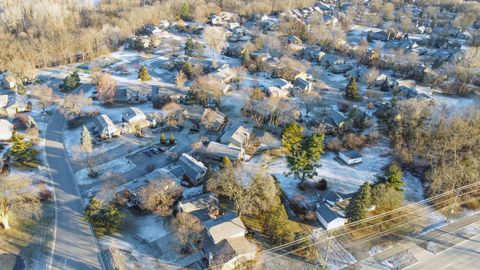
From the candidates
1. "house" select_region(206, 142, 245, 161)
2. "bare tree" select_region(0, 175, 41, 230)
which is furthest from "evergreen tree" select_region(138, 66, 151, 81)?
"bare tree" select_region(0, 175, 41, 230)

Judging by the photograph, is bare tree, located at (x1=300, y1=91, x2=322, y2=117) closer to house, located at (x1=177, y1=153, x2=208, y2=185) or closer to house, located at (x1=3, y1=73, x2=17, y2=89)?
house, located at (x1=177, y1=153, x2=208, y2=185)

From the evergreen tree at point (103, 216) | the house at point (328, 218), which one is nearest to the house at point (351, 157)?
the house at point (328, 218)

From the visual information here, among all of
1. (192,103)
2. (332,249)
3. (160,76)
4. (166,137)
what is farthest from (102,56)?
(332,249)

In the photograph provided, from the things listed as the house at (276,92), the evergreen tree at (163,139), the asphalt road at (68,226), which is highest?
the house at (276,92)

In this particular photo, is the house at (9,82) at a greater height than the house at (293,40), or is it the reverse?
the house at (293,40)

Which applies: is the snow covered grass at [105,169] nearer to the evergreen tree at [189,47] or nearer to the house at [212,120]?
the house at [212,120]

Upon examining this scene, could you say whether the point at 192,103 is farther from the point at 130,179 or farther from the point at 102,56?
the point at 102,56

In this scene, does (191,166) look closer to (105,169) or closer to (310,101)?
(105,169)

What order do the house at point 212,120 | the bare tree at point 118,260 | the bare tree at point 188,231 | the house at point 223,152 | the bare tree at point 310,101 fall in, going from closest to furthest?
the bare tree at point 118,260
the bare tree at point 188,231
the house at point 223,152
the house at point 212,120
the bare tree at point 310,101
